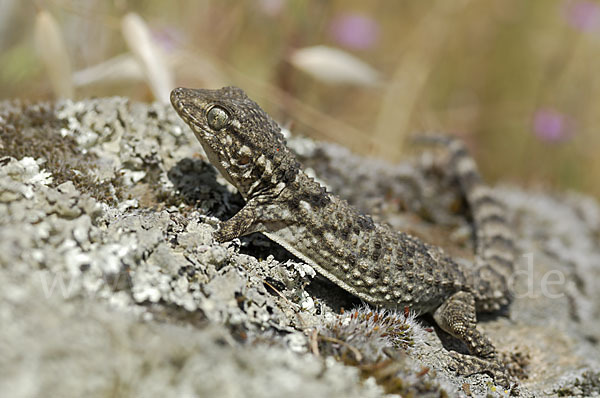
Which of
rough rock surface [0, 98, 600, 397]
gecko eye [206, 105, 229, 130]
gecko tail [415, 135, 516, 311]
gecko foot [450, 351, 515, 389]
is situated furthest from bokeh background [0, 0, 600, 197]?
gecko foot [450, 351, 515, 389]

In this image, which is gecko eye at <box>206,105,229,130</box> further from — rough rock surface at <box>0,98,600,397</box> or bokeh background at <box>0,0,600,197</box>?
bokeh background at <box>0,0,600,197</box>

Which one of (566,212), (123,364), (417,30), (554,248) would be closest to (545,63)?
(417,30)

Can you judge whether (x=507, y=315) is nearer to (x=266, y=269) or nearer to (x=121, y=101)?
(x=266, y=269)

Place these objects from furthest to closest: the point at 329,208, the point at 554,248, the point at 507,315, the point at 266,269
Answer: the point at 554,248 < the point at 507,315 < the point at 329,208 < the point at 266,269

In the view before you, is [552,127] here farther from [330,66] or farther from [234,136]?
[234,136]

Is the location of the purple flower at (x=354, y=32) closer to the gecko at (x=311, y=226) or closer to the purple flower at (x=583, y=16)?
the purple flower at (x=583, y=16)
